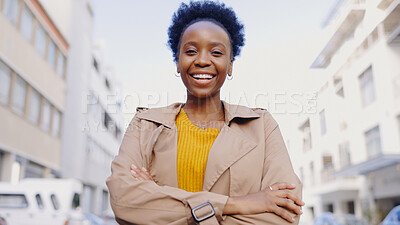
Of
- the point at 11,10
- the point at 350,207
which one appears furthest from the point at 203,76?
the point at 350,207


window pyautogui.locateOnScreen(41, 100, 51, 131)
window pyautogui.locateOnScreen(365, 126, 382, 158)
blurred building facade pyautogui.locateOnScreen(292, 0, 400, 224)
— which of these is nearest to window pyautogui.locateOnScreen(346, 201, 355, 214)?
blurred building facade pyautogui.locateOnScreen(292, 0, 400, 224)

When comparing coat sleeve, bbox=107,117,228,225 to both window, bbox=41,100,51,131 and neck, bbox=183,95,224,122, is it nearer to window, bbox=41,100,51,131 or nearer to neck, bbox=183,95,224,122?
neck, bbox=183,95,224,122

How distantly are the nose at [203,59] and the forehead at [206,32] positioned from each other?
0.22 ft

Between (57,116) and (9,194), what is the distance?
37.2 ft

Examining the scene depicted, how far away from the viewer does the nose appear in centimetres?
158

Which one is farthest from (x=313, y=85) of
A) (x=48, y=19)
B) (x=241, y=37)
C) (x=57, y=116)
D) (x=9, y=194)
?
(x=57, y=116)

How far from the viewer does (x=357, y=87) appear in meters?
15.5

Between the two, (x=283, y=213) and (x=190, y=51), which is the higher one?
(x=190, y=51)

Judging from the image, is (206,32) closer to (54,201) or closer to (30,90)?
(54,201)

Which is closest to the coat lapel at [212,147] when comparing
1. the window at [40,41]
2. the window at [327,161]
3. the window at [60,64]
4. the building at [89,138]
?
the building at [89,138]

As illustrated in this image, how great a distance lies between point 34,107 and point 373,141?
1416cm

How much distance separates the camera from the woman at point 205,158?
141 cm

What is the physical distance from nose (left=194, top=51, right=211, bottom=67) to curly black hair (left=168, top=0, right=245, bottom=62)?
211mm

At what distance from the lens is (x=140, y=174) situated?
151 centimetres
